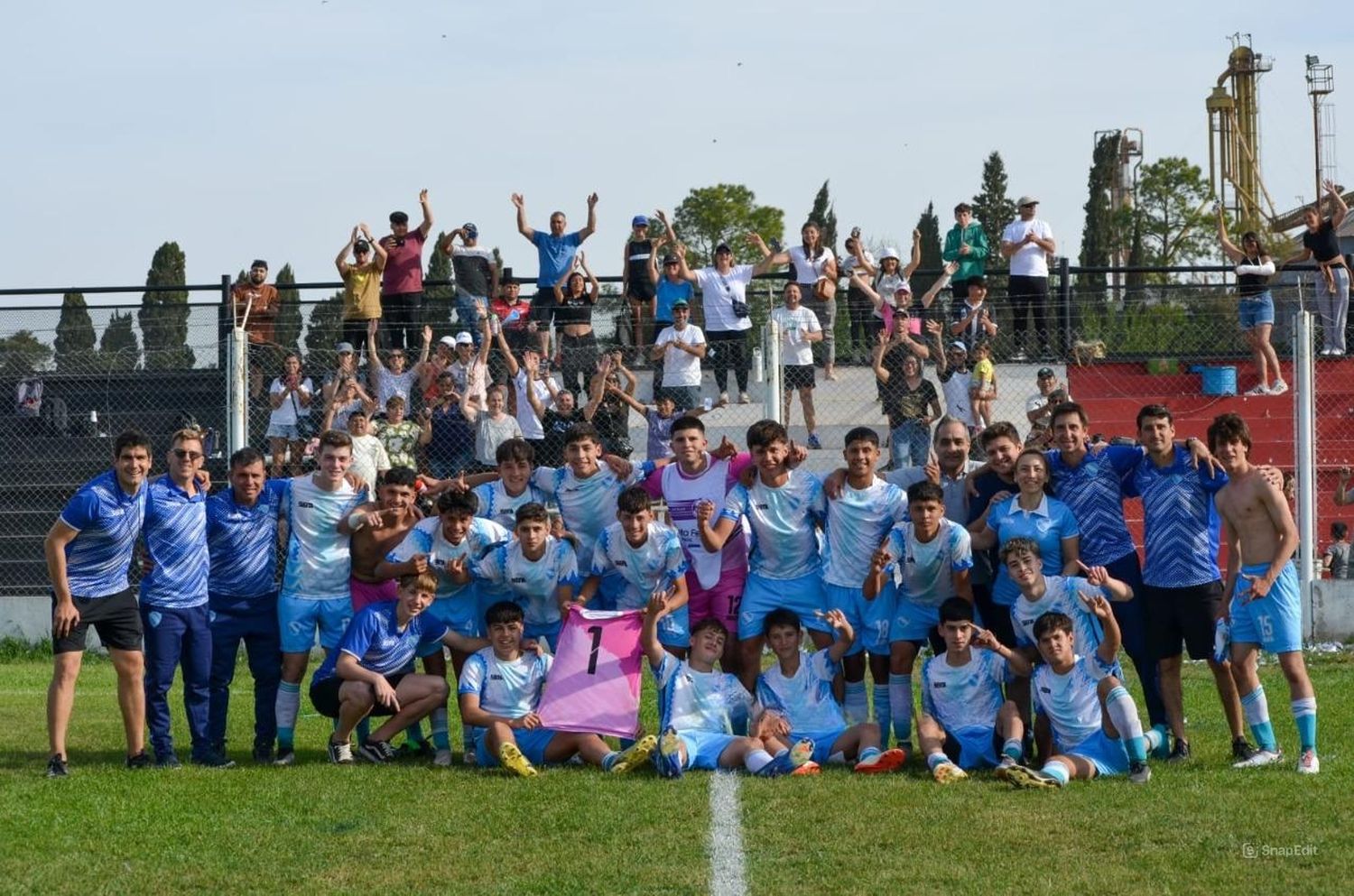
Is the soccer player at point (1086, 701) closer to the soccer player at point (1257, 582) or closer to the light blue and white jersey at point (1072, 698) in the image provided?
the light blue and white jersey at point (1072, 698)

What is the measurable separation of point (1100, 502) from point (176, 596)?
17.9 ft

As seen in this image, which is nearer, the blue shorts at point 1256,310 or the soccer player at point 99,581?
the soccer player at point 99,581

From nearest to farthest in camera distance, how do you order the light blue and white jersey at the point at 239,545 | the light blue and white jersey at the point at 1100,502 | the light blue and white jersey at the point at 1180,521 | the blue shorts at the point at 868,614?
the light blue and white jersey at the point at 1180,521, the light blue and white jersey at the point at 1100,502, the blue shorts at the point at 868,614, the light blue and white jersey at the point at 239,545

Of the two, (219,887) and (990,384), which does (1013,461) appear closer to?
(219,887)

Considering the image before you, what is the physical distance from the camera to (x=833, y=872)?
7.16m

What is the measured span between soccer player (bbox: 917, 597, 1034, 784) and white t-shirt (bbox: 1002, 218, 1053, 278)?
10156mm

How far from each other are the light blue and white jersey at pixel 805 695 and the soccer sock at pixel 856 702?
0.47 m

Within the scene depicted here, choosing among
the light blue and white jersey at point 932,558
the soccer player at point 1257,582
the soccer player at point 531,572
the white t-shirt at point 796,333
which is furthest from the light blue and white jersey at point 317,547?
the white t-shirt at point 796,333

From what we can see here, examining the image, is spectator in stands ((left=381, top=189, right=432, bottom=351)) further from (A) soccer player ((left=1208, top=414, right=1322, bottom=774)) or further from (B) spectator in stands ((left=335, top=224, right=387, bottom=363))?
(A) soccer player ((left=1208, top=414, right=1322, bottom=774))

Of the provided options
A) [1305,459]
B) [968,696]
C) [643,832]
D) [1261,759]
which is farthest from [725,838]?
[1305,459]

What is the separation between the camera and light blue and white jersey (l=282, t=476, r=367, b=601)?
10562 millimetres

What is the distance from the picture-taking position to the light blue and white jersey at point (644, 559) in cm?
1041

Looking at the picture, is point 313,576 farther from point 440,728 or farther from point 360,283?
point 360,283

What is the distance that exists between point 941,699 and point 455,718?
3.77 m
